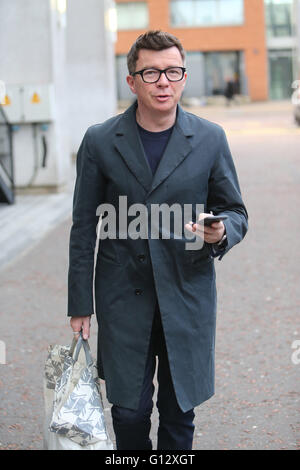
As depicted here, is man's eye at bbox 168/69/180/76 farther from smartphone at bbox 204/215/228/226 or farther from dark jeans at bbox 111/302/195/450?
dark jeans at bbox 111/302/195/450

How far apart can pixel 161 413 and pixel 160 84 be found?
51.3 inches

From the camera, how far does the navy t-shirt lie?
3.32 meters

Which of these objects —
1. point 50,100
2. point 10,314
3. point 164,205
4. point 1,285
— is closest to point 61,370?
point 164,205

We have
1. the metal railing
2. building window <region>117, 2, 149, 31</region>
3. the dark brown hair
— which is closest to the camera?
the dark brown hair

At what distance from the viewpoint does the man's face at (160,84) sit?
3189 mm

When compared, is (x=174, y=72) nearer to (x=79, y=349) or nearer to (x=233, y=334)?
(x=79, y=349)

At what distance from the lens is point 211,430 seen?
14.9ft

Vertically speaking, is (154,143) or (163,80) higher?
(163,80)

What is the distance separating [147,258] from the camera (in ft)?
10.9

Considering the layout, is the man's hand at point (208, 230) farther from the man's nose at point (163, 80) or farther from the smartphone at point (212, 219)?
the man's nose at point (163, 80)

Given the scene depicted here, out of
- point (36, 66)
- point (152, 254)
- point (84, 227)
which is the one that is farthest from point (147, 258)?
point (36, 66)

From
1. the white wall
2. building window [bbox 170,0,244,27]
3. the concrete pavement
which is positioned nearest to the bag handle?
the concrete pavement

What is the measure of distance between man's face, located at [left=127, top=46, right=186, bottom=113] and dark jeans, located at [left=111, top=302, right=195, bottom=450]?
793mm

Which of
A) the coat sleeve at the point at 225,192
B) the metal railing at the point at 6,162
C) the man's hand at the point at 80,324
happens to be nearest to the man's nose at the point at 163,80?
the coat sleeve at the point at 225,192
